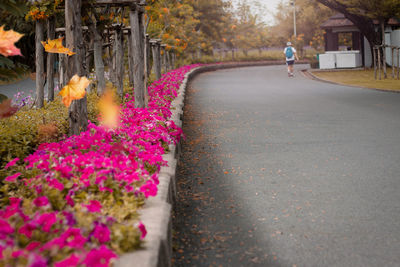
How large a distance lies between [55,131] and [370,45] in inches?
1153

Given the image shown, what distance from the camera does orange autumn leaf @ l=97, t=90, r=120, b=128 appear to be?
765cm

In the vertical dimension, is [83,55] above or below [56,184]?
above

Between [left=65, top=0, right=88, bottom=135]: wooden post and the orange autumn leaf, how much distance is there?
1.37ft

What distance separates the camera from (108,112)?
355 inches

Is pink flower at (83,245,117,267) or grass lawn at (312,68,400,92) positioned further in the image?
grass lawn at (312,68,400,92)

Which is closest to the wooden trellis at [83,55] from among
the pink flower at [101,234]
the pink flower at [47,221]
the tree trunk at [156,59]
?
the pink flower at [47,221]

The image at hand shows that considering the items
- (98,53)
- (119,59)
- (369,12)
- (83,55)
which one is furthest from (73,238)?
(369,12)

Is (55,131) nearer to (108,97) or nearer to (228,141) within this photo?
(228,141)

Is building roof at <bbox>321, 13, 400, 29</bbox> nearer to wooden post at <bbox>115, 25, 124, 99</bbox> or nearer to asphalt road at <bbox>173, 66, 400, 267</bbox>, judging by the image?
asphalt road at <bbox>173, 66, 400, 267</bbox>

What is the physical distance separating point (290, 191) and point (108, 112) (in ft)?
13.7

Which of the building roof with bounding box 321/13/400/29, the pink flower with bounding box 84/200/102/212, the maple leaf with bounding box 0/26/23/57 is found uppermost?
the building roof with bounding box 321/13/400/29

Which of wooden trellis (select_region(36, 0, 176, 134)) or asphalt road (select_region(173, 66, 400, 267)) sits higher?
wooden trellis (select_region(36, 0, 176, 134))

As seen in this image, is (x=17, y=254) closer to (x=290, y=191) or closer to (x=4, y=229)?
(x=4, y=229)

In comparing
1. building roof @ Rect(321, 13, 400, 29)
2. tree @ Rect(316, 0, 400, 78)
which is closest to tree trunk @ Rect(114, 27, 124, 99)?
tree @ Rect(316, 0, 400, 78)
